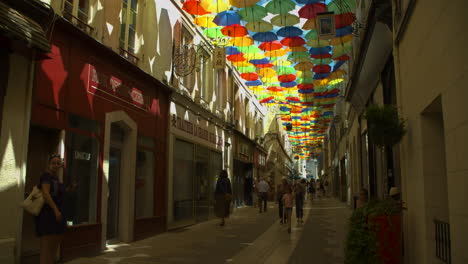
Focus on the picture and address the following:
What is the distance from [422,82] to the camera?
623 centimetres

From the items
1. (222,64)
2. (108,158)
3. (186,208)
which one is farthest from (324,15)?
(186,208)

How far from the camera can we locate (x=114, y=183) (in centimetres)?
1098

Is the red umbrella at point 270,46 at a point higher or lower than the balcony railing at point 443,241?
higher

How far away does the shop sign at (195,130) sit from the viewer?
14594mm

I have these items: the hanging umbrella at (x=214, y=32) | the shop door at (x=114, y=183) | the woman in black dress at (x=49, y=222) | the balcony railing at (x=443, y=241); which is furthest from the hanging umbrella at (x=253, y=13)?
the balcony railing at (x=443, y=241)

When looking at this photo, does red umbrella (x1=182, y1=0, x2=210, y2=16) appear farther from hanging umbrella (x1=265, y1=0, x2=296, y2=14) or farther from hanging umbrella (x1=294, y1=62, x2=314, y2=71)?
hanging umbrella (x1=294, y1=62, x2=314, y2=71)

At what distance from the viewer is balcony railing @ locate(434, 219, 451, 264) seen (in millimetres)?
5391

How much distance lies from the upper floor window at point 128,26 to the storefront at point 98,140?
67 centimetres

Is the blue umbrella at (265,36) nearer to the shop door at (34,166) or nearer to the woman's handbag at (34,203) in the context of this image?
the shop door at (34,166)

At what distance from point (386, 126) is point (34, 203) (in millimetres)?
5834

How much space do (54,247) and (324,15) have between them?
921cm

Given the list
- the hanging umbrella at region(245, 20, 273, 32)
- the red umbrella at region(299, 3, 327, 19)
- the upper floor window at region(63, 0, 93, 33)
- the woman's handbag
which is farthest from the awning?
the red umbrella at region(299, 3, 327, 19)

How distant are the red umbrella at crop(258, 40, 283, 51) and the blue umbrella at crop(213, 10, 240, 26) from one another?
6.87 ft

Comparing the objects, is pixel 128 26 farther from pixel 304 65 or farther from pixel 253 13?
pixel 304 65
